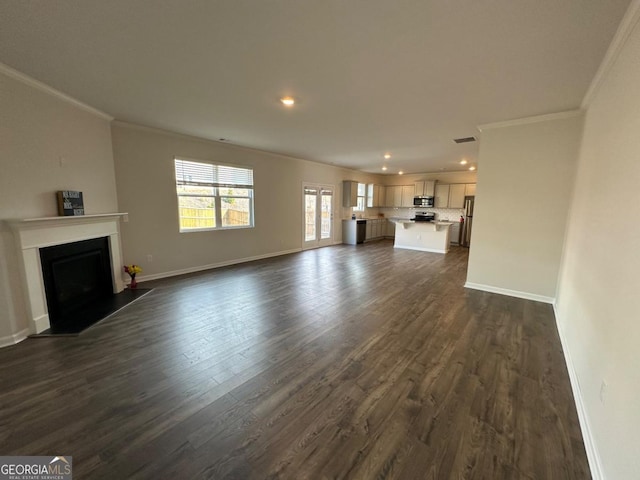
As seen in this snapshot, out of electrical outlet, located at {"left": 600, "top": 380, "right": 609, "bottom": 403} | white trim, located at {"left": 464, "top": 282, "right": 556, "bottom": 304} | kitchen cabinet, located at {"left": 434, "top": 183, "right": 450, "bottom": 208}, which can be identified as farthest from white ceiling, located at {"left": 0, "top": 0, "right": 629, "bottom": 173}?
kitchen cabinet, located at {"left": 434, "top": 183, "right": 450, "bottom": 208}

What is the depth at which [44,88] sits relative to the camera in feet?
9.34

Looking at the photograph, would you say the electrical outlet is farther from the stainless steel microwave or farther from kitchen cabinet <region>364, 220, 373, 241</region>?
the stainless steel microwave

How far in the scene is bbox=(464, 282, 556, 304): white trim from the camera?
12.7 feet

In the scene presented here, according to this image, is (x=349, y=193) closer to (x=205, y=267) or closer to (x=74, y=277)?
(x=205, y=267)

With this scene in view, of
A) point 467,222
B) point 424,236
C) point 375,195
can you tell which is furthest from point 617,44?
point 375,195

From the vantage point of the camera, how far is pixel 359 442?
1.58 meters

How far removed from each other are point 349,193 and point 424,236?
2.88 metres

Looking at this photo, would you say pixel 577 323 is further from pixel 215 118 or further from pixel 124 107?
pixel 124 107

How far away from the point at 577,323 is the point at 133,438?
11.7 ft

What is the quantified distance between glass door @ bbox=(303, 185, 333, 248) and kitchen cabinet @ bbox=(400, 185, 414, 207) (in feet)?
11.6

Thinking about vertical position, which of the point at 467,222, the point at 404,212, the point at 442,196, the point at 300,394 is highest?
the point at 442,196

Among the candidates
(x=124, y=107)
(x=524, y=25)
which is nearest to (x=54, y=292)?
(x=124, y=107)

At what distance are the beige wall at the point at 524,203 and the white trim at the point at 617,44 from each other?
921 mm

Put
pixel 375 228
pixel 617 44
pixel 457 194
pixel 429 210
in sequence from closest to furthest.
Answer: pixel 617 44 → pixel 457 194 → pixel 429 210 → pixel 375 228
